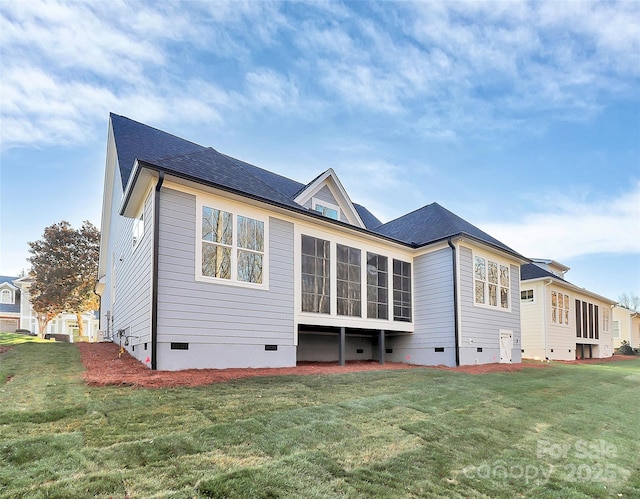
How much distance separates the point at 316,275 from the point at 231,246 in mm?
2827

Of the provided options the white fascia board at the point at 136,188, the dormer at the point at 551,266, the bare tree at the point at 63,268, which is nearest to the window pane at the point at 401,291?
the white fascia board at the point at 136,188

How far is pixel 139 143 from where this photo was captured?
13.0m

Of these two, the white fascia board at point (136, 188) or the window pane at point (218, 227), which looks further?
the window pane at point (218, 227)

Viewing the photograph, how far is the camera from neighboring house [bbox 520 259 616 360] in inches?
794

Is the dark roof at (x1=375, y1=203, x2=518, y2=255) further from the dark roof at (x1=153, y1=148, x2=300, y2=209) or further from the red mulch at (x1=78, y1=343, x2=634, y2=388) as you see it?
the red mulch at (x1=78, y1=343, x2=634, y2=388)

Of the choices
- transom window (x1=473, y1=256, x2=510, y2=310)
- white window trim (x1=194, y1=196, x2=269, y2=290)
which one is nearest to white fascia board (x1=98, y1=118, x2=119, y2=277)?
white window trim (x1=194, y1=196, x2=269, y2=290)

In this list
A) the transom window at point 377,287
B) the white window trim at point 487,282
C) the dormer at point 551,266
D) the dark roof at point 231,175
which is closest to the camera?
the dark roof at point 231,175

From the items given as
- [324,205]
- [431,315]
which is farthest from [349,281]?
[431,315]

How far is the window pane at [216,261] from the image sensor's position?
870 centimetres

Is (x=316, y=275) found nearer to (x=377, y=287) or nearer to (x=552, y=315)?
(x=377, y=287)

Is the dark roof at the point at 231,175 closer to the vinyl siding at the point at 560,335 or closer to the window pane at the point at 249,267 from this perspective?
the window pane at the point at 249,267

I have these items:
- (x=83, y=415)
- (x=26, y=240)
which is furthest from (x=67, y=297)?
(x=83, y=415)

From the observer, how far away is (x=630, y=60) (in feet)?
41.9

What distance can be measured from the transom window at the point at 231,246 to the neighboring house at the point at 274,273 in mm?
25
